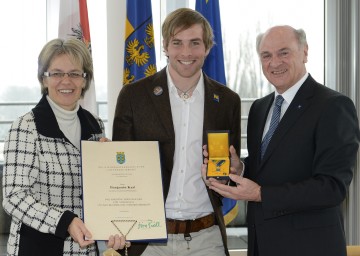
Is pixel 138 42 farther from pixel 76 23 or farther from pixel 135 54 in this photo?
pixel 76 23

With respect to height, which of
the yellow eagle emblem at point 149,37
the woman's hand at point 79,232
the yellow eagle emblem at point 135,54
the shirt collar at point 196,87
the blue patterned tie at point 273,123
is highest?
the yellow eagle emblem at point 149,37

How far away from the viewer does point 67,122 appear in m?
2.74

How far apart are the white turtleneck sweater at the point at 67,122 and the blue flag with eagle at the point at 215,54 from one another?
221 cm

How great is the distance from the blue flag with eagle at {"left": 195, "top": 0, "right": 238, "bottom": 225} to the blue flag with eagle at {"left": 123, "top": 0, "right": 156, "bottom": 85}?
0.48 meters

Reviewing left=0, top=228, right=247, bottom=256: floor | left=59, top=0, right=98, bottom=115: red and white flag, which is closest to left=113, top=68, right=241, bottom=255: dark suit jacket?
left=59, top=0, right=98, bottom=115: red and white flag

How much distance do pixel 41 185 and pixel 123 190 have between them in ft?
1.31

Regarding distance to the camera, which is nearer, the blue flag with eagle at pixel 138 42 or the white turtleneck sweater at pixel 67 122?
the white turtleneck sweater at pixel 67 122

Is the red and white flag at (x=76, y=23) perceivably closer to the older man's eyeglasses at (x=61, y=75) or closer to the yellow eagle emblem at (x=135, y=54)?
the yellow eagle emblem at (x=135, y=54)

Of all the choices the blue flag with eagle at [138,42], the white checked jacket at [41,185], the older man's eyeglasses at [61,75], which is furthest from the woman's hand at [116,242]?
the blue flag with eagle at [138,42]

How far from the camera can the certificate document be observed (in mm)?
2590

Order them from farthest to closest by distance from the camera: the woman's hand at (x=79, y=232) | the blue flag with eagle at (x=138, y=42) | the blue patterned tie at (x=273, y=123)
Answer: the blue flag with eagle at (x=138, y=42) → the blue patterned tie at (x=273, y=123) → the woman's hand at (x=79, y=232)

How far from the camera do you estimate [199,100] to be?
10.1 feet

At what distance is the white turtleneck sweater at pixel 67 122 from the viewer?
8.91 feet

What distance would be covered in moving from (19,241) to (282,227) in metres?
1.30
